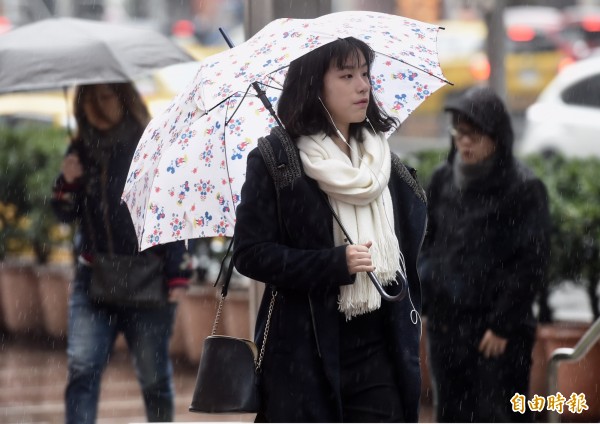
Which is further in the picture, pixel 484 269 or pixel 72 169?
pixel 72 169

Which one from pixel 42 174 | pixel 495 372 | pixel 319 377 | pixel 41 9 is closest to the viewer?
pixel 319 377

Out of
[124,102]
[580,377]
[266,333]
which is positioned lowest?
[580,377]

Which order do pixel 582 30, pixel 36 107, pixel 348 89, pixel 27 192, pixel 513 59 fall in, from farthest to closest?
pixel 582 30
pixel 513 59
pixel 36 107
pixel 27 192
pixel 348 89

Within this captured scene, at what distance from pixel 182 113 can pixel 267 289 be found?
0.78 m

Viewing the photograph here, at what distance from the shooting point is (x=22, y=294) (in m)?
10.5

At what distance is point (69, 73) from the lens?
6.28 meters

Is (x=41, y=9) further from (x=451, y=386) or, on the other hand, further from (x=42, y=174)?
(x=451, y=386)

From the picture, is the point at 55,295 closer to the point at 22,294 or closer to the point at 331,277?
the point at 22,294

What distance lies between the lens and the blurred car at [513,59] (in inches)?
942

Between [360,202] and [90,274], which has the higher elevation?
[360,202]

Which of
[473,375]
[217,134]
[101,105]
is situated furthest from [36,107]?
[217,134]

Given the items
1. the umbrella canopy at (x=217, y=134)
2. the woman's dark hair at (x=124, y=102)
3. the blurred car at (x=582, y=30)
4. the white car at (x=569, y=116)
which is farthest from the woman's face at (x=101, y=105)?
the blurred car at (x=582, y=30)

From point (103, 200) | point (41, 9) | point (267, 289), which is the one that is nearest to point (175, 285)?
point (103, 200)

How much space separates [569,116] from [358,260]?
14098 millimetres
